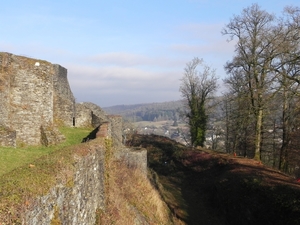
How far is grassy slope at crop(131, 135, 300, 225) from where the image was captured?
51.8 ft

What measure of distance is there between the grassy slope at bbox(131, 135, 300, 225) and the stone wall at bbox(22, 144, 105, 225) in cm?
939

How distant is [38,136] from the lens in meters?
14.9

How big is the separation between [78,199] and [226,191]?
1404cm

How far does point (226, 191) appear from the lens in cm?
1953

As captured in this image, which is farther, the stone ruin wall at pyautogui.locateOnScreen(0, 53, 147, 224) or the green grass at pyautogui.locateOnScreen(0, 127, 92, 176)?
the green grass at pyautogui.locateOnScreen(0, 127, 92, 176)

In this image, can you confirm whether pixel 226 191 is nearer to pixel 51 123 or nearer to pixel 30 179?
pixel 51 123

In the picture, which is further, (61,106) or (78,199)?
(61,106)

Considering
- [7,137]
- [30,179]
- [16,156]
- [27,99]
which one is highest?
[27,99]

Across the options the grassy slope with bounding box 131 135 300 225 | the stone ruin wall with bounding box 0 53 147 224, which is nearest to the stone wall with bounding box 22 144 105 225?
the stone ruin wall with bounding box 0 53 147 224

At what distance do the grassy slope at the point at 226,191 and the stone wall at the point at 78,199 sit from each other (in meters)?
9.39

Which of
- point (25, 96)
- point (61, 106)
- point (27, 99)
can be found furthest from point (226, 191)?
point (25, 96)

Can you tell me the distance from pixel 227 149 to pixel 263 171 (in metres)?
21.8

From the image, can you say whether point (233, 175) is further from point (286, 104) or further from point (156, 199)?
point (286, 104)

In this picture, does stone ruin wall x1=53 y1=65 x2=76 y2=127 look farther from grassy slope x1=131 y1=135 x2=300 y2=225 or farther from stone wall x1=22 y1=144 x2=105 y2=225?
stone wall x1=22 y1=144 x2=105 y2=225
